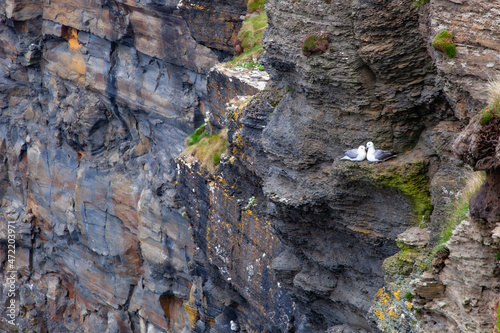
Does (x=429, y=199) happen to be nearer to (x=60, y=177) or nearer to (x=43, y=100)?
(x=60, y=177)

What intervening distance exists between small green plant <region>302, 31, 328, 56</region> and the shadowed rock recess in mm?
186

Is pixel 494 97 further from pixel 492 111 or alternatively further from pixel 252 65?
pixel 252 65

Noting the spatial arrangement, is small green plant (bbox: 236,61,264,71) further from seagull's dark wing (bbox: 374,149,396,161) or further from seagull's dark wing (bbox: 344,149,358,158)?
seagull's dark wing (bbox: 374,149,396,161)

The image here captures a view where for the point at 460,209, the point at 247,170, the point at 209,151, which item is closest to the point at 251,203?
the point at 247,170

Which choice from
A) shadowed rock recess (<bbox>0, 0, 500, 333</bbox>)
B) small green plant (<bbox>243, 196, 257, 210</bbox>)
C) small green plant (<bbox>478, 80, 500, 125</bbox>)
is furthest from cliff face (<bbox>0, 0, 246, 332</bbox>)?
small green plant (<bbox>478, 80, 500, 125</bbox>)

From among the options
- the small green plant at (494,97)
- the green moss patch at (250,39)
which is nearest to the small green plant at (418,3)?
the small green plant at (494,97)

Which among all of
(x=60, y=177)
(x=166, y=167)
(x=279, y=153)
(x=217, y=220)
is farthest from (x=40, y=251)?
(x=279, y=153)

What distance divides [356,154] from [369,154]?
0.27 m

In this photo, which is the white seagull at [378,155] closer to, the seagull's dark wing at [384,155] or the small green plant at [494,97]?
the seagull's dark wing at [384,155]

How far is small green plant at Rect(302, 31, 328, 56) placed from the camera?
34.9ft

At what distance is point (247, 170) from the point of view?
51.8 ft

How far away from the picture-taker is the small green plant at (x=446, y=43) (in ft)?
26.5

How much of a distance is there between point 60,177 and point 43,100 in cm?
613

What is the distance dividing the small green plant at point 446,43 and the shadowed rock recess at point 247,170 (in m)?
0.08
